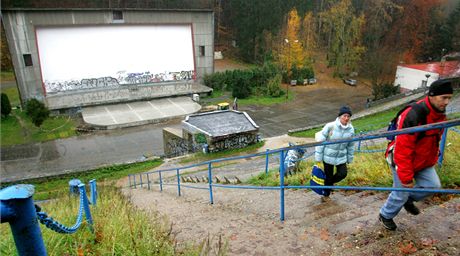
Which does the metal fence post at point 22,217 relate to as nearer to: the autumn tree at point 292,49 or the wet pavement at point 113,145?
the wet pavement at point 113,145

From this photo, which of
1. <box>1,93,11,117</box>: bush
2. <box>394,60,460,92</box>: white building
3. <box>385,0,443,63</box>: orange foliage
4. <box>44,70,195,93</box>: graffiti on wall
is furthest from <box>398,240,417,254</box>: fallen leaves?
<box>385,0,443,63</box>: orange foliage

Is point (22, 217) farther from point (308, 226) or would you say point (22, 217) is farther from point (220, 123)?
point (220, 123)

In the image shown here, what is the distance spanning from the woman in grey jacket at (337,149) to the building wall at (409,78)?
92.6 ft

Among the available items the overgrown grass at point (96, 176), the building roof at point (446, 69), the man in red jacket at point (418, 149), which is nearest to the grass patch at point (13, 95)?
the overgrown grass at point (96, 176)

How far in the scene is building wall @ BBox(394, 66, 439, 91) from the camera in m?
29.9

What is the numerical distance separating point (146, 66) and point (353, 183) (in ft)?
97.7

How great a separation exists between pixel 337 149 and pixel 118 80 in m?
29.5

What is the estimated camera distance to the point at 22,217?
6.38 feet

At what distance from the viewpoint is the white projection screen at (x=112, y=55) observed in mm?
28875

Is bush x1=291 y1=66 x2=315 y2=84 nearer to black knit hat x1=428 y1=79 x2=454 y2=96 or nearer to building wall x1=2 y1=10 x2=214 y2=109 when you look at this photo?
building wall x1=2 y1=10 x2=214 y2=109

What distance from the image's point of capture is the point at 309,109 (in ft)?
92.3

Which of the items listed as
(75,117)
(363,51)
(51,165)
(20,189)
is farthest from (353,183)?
(363,51)

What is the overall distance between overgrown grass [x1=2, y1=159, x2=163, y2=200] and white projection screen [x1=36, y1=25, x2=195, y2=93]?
15.5 metres

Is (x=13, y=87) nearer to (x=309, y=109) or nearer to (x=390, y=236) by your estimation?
(x=309, y=109)
